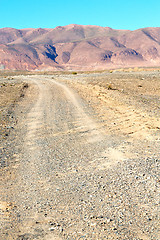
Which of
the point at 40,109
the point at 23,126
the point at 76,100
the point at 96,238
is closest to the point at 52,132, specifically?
the point at 23,126

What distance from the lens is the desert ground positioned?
451cm

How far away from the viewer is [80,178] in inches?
251

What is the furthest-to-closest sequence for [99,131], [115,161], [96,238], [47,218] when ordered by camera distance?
[99,131]
[115,161]
[47,218]
[96,238]

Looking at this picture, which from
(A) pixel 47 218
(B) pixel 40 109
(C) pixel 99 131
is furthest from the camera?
(B) pixel 40 109

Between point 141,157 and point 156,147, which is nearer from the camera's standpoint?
point 141,157

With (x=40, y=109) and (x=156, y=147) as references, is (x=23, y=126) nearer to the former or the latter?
(x=40, y=109)

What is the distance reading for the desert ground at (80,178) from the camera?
4.51 metres

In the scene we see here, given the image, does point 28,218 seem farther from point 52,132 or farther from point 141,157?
point 52,132

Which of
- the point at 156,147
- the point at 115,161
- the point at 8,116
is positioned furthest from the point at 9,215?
the point at 8,116

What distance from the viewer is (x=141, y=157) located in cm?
753

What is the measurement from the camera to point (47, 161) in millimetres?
7625

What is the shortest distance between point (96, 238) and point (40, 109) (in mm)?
12317

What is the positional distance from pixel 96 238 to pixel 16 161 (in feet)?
13.5

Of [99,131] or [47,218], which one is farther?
[99,131]
